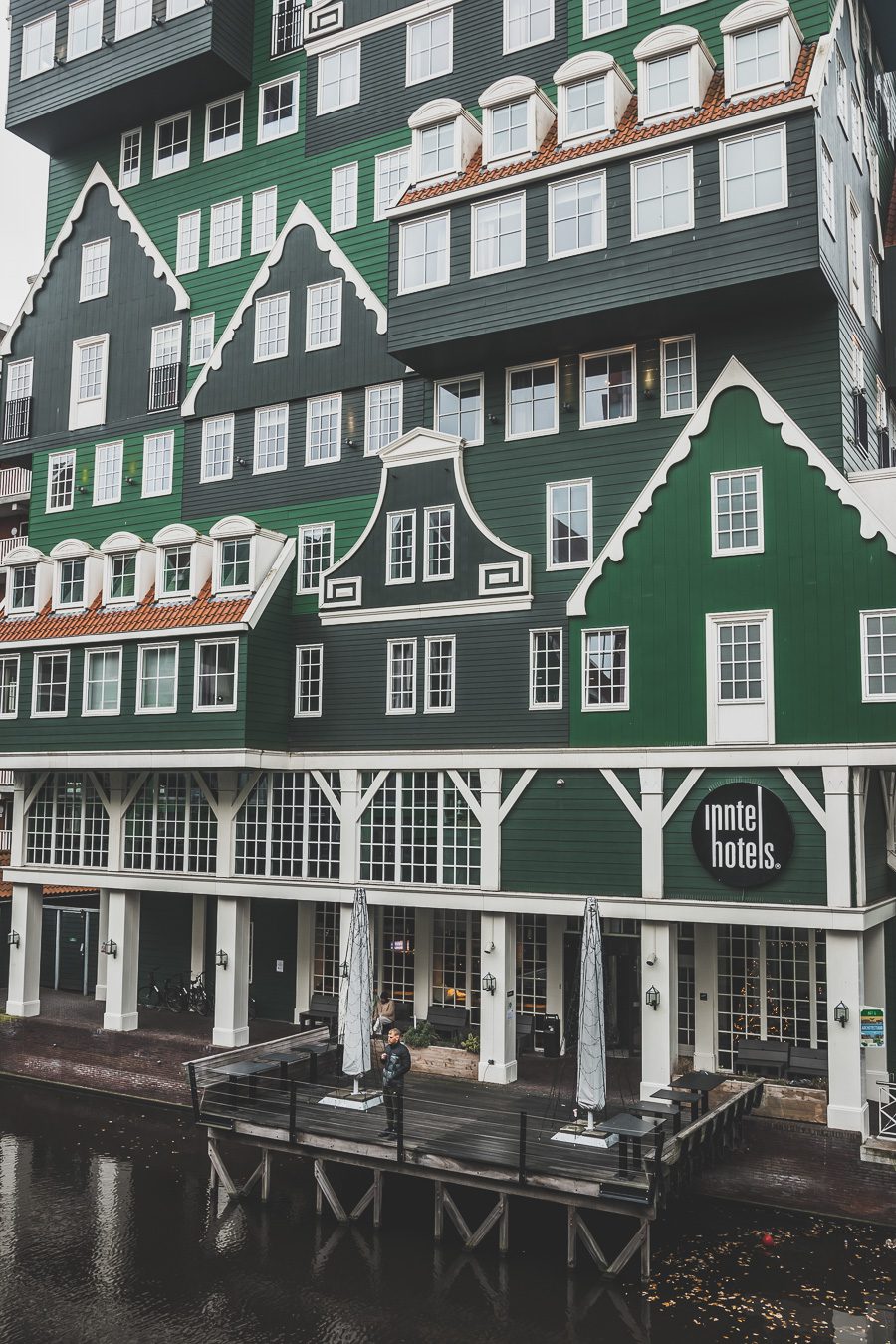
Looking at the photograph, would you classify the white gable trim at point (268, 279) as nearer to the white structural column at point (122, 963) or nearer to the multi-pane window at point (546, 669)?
the multi-pane window at point (546, 669)

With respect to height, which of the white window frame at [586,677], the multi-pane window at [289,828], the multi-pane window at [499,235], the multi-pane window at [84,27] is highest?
the multi-pane window at [84,27]

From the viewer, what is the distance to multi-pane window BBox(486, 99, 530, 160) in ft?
89.7

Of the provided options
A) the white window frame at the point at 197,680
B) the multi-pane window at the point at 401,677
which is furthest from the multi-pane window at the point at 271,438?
the multi-pane window at the point at 401,677

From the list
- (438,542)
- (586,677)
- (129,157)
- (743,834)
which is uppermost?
(129,157)

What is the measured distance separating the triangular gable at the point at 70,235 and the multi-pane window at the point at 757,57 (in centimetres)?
1717

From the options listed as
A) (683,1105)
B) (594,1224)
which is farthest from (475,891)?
(594,1224)

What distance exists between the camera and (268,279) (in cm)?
3288

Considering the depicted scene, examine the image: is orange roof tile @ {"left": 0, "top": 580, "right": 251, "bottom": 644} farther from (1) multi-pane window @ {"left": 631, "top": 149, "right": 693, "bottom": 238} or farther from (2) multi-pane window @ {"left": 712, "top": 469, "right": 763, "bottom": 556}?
(1) multi-pane window @ {"left": 631, "top": 149, "right": 693, "bottom": 238}

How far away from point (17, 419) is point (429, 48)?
17.6m

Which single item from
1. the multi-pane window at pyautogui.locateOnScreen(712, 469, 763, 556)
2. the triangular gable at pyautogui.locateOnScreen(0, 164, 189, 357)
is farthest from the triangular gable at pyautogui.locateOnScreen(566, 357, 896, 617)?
the triangular gable at pyautogui.locateOnScreen(0, 164, 189, 357)

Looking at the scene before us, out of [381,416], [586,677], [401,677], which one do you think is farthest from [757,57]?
[401,677]

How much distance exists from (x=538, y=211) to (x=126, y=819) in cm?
1940

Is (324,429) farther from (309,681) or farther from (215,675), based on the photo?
(215,675)

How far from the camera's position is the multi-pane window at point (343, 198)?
105 ft
